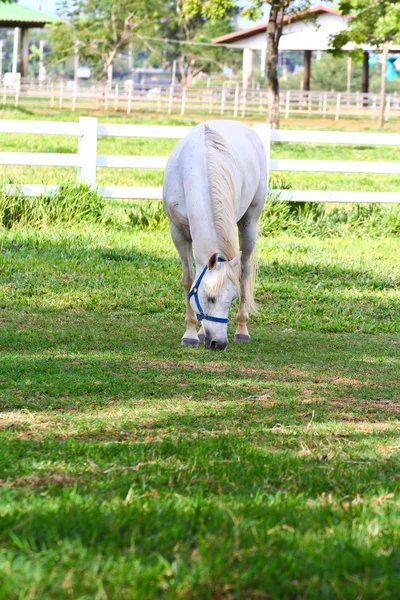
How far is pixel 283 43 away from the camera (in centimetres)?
4319

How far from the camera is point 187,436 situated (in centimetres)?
A: 396

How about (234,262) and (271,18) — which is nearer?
(234,262)

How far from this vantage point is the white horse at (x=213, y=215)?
567 cm

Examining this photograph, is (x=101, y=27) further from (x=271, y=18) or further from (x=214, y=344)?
(x=214, y=344)

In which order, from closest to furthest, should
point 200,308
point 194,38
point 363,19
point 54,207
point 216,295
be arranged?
1. point 216,295
2. point 200,308
3. point 54,207
4. point 363,19
5. point 194,38

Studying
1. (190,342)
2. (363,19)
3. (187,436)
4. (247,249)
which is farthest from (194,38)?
(187,436)

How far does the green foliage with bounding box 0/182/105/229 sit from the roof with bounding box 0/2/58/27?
3349cm

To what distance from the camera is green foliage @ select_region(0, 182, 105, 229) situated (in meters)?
10.1

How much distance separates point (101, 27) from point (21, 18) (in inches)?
662

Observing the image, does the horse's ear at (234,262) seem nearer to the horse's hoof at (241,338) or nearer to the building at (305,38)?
the horse's hoof at (241,338)

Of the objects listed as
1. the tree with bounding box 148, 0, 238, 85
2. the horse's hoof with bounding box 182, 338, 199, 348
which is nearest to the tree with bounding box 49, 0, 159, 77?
the tree with bounding box 148, 0, 238, 85

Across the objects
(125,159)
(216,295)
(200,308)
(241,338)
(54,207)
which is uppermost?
(125,159)

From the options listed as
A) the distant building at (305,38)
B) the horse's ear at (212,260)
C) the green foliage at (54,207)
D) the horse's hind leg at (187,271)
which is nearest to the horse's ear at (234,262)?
the horse's ear at (212,260)

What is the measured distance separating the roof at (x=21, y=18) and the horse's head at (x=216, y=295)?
38628 millimetres
